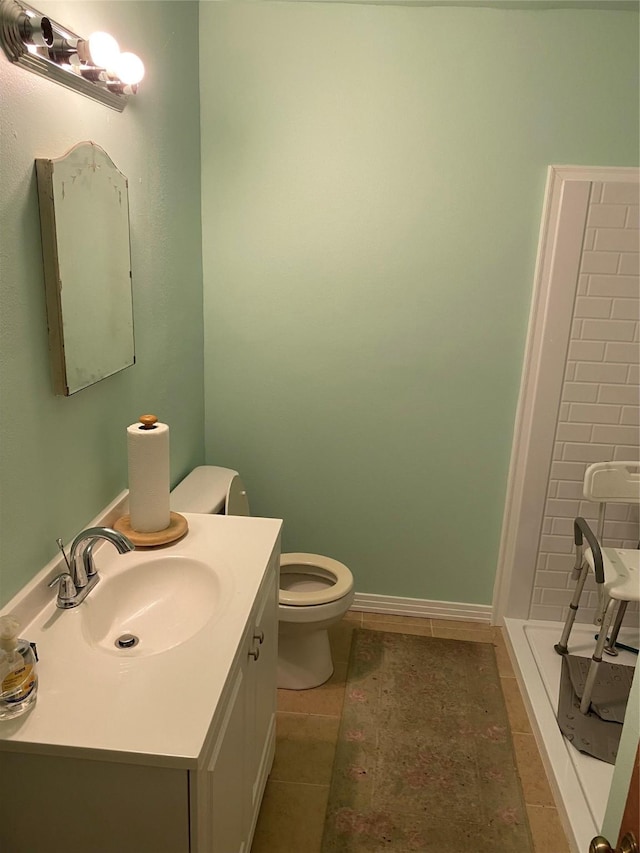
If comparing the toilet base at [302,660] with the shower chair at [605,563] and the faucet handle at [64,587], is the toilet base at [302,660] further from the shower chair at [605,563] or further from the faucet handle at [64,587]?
the faucet handle at [64,587]

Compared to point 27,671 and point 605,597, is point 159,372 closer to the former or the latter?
point 27,671

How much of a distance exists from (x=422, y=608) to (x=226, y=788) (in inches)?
69.0

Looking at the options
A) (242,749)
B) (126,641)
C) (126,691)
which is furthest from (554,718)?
(126,691)

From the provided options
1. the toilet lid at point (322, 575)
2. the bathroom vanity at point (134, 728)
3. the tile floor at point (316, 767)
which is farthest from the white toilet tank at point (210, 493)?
the tile floor at point (316, 767)

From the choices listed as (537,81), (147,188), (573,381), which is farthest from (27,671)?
(537,81)

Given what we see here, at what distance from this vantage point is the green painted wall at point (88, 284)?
1330mm

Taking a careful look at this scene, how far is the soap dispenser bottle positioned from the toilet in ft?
3.37

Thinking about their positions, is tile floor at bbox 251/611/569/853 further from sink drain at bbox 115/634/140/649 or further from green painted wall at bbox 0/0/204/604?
green painted wall at bbox 0/0/204/604

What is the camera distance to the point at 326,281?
2.65 m

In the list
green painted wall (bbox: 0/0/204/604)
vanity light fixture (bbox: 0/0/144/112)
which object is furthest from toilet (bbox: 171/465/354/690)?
vanity light fixture (bbox: 0/0/144/112)

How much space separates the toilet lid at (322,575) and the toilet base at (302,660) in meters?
0.15

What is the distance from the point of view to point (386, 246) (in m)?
2.60

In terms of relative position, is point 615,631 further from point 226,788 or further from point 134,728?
point 134,728

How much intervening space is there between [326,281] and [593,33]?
1249mm
